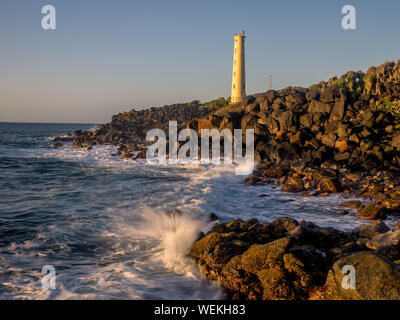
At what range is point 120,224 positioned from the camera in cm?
Result: 1041

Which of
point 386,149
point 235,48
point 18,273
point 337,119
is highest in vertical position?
point 235,48

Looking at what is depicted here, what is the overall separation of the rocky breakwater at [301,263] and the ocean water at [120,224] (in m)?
0.51

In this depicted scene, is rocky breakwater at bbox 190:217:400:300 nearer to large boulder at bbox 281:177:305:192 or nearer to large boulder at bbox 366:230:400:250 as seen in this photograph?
large boulder at bbox 366:230:400:250

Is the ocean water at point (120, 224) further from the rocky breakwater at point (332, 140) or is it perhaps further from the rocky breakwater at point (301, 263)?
the rocky breakwater at point (332, 140)

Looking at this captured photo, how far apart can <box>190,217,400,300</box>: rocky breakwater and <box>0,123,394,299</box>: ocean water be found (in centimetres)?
51

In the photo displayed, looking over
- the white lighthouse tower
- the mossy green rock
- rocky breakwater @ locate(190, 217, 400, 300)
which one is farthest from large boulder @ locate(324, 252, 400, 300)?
the white lighthouse tower

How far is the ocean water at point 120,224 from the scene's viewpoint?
638 centimetres

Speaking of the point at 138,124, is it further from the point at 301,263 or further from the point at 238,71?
the point at 301,263

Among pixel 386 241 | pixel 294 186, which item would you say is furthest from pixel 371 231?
pixel 294 186

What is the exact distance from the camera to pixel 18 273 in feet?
22.3

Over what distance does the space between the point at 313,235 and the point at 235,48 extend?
3635 cm

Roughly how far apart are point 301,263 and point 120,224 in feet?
22.0
